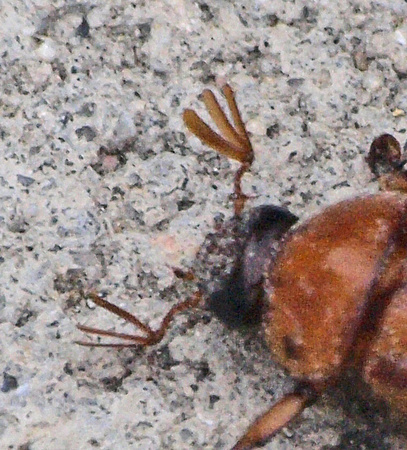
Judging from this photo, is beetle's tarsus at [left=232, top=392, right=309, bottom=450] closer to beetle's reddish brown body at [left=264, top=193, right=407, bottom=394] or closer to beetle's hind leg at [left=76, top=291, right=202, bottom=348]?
beetle's reddish brown body at [left=264, top=193, right=407, bottom=394]

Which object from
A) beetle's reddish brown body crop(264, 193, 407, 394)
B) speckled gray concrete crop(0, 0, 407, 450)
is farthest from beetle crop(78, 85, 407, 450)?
speckled gray concrete crop(0, 0, 407, 450)

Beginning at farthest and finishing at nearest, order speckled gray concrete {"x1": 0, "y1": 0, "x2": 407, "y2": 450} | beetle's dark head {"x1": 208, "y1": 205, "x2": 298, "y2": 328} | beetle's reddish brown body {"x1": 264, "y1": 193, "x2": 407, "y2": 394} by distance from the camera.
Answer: speckled gray concrete {"x1": 0, "y1": 0, "x2": 407, "y2": 450} < beetle's dark head {"x1": 208, "y1": 205, "x2": 298, "y2": 328} < beetle's reddish brown body {"x1": 264, "y1": 193, "x2": 407, "y2": 394}

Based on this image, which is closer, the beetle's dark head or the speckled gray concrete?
the beetle's dark head

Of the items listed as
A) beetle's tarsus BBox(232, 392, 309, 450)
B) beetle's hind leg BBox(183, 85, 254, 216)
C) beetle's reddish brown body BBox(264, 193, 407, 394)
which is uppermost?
beetle's hind leg BBox(183, 85, 254, 216)

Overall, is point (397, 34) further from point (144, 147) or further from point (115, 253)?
point (115, 253)

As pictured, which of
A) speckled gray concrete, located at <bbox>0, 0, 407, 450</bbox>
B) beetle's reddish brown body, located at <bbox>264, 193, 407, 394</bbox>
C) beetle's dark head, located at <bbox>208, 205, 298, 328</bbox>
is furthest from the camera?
speckled gray concrete, located at <bbox>0, 0, 407, 450</bbox>

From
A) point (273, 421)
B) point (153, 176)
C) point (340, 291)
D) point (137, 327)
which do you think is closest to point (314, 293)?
point (340, 291)

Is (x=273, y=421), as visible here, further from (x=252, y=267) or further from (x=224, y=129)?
(x=224, y=129)
